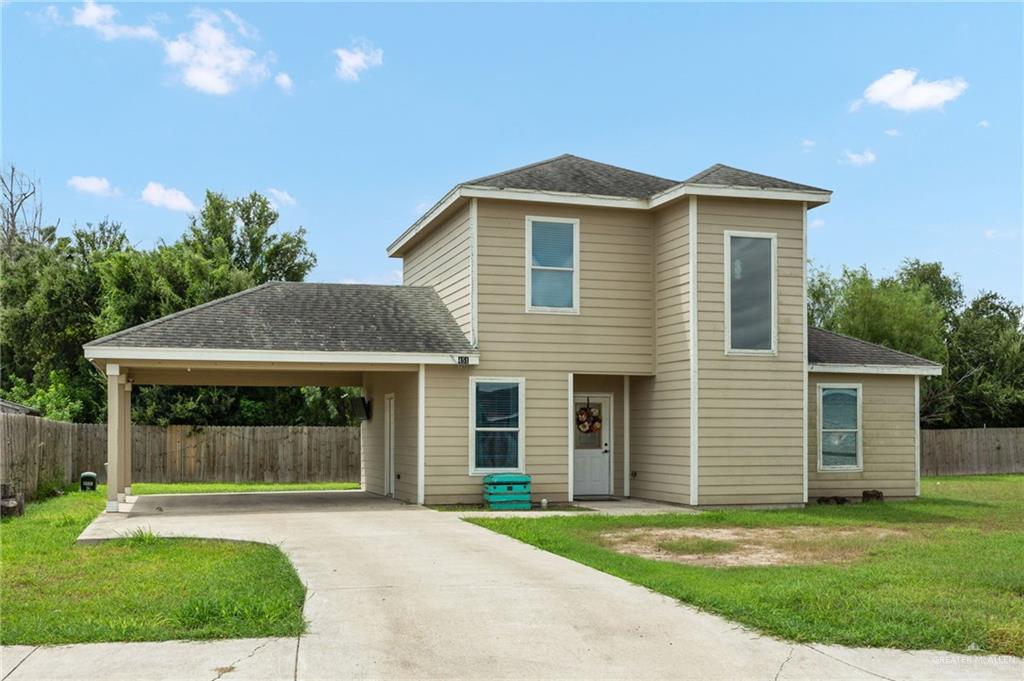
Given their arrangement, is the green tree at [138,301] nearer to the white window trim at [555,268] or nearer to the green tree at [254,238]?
the green tree at [254,238]

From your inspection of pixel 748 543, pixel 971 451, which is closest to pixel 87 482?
pixel 748 543

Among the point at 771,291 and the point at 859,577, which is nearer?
the point at 859,577

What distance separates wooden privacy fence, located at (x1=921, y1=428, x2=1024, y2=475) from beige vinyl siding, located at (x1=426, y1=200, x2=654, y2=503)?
16893mm

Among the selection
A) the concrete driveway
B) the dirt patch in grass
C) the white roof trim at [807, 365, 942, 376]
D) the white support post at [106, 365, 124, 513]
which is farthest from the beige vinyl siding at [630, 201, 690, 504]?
the white support post at [106, 365, 124, 513]

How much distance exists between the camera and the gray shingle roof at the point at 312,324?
16.3m

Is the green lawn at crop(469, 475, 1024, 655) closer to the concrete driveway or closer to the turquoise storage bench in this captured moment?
the concrete driveway

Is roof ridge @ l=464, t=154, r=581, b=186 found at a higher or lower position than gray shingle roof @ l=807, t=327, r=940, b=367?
higher

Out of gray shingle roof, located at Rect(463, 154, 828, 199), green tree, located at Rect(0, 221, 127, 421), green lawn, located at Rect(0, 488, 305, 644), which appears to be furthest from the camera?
green tree, located at Rect(0, 221, 127, 421)

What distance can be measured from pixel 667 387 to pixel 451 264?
4.47 m

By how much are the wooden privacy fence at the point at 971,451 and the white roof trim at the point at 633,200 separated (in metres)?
16.6

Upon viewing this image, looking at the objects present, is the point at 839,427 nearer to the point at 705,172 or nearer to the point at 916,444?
the point at 916,444

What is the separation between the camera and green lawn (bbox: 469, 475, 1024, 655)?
750 cm

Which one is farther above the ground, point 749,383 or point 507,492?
point 749,383

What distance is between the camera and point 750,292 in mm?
17297
